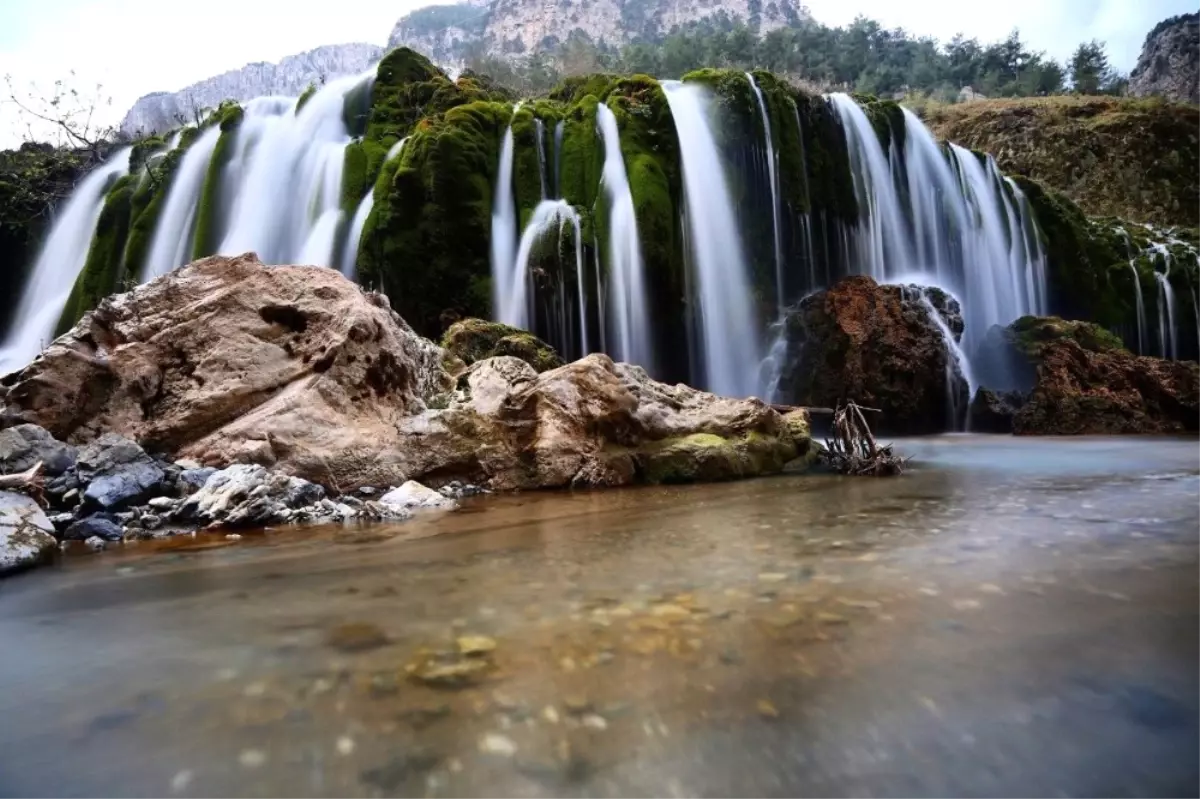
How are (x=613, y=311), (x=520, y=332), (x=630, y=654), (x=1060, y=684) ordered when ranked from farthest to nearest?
1. (x=613, y=311)
2. (x=520, y=332)
3. (x=630, y=654)
4. (x=1060, y=684)

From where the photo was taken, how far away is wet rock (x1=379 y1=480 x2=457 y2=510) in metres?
6.11

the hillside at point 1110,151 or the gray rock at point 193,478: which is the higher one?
the hillside at point 1110,151

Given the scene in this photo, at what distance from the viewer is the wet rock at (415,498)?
6.11 meters

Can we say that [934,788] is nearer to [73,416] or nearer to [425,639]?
[425,639]

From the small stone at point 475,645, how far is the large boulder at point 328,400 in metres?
3.37

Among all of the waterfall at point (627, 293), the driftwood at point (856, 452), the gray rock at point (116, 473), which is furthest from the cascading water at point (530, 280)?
the gray rock at point (116, 473)

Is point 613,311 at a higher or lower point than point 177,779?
higher

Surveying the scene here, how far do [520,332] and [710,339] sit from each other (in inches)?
173

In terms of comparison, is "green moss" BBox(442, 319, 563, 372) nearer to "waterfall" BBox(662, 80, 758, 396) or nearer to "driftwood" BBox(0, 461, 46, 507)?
"waterfall" BBox(662, 80, 758, 396)

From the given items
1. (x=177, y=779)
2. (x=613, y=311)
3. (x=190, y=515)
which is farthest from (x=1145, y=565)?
(x=613, y=311)

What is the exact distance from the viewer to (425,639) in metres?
2.76

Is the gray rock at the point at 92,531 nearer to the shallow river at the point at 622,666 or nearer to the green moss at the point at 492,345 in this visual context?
the shallow river at the point at 622,666

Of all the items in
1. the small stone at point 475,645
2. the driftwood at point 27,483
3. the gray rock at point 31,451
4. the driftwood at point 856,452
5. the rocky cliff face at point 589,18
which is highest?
the rocky cliff face at point 589,18

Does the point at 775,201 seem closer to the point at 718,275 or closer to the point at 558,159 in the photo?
the point at 718,275
